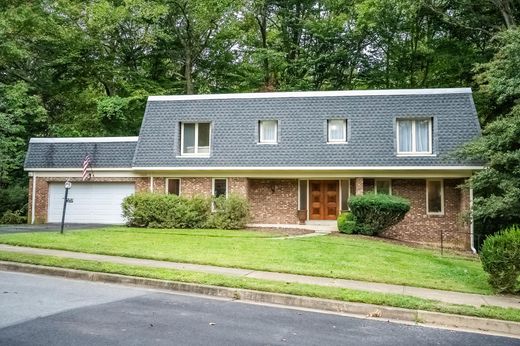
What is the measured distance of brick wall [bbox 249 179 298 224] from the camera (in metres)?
22.0

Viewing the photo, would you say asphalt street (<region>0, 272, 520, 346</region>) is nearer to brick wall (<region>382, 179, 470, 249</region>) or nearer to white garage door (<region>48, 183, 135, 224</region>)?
brick wall (<region>382, 179, 470, 249</region>)

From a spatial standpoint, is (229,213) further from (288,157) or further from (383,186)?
(383,186)

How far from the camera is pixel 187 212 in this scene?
20297 millimetres

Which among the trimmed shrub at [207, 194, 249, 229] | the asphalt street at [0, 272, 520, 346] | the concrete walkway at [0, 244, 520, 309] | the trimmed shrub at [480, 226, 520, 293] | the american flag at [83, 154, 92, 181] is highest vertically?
the american flag at [83, 154, 92, 181]

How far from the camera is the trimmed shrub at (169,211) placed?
20312 millimetres

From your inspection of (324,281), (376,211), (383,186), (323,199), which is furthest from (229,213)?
(324,281)

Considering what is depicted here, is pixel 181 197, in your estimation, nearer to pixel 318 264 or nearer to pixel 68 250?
pixel 68 250

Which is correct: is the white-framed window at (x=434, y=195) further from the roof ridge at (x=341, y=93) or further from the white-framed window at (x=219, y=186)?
the white-framed window at (x=219, y=186)

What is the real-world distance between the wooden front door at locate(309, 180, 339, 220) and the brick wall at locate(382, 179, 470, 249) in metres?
3.14

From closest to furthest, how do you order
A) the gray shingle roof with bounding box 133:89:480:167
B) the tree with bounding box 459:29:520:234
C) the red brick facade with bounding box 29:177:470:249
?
the tree with bounding box 459:29:520:234
the red brick facade with bounding box 29:177:470:249
the gray shingle roof with bounding box 133:89:480:167

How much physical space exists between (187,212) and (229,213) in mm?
1762

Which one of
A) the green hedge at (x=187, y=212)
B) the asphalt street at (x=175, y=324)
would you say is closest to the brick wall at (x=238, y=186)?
the green hedge at (x=187, y=212)

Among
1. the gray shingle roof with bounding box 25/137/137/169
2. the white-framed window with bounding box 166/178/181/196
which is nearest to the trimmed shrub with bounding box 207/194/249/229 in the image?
the white-framed window with bounding box 166/178/181/196

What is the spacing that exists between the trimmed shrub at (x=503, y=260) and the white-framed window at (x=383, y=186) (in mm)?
11574
